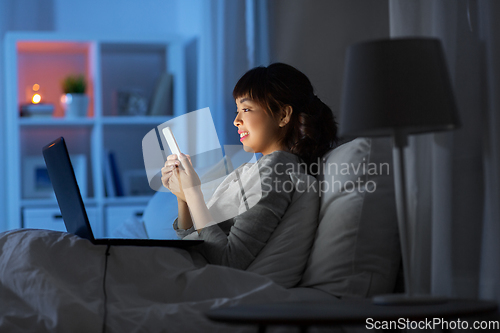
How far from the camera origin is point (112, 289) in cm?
105

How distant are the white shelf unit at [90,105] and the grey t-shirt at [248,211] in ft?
5.54

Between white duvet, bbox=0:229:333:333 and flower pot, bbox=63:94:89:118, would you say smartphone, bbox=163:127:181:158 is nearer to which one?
white duvet, bbox=0:229:333:333

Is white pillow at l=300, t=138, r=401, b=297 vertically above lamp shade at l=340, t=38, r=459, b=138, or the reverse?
lamp shade at l=340, t=38, r=459, b=138

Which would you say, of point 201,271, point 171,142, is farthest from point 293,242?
point 171,142

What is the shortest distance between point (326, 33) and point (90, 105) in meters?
1.70

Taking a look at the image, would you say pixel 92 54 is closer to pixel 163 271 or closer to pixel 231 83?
pixel 231 83

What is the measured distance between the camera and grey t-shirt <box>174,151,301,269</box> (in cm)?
122

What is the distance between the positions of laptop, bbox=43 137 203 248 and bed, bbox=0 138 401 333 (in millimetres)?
34

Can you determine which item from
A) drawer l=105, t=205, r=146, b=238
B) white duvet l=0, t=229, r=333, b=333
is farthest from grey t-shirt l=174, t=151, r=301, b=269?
drawer l=105, t=205, r=146, b=238

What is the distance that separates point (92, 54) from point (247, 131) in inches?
72.0

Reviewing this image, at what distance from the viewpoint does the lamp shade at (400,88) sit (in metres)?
0.81

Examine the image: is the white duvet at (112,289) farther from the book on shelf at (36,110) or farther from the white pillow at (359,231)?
the book on shelf at (36,110)

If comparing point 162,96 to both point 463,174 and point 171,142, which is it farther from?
point 463,174

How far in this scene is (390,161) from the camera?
1236 millimetres
